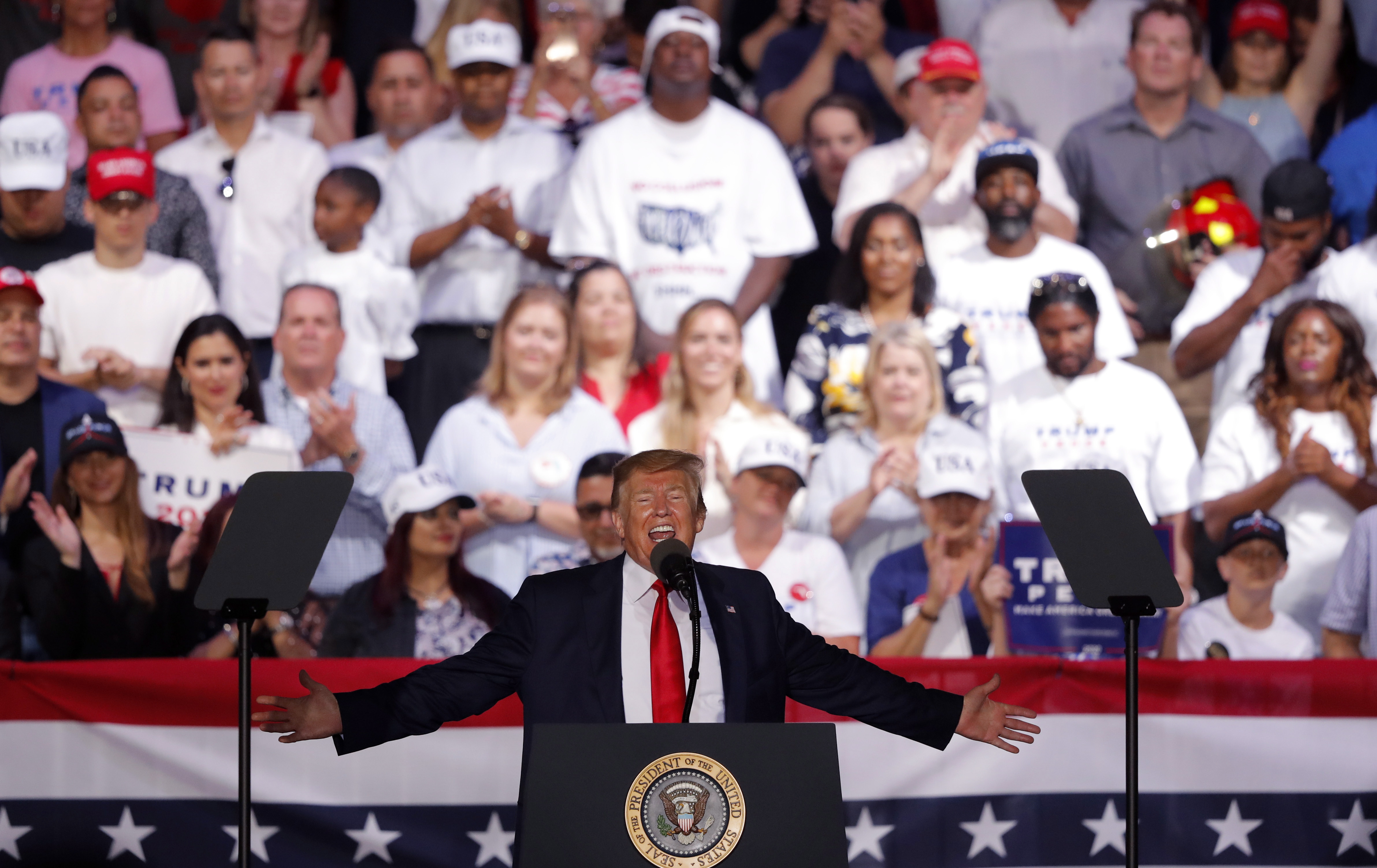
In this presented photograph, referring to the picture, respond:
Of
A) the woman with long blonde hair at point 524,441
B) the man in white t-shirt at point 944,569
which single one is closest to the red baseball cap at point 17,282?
the woman with long blonde hair at point 524,441

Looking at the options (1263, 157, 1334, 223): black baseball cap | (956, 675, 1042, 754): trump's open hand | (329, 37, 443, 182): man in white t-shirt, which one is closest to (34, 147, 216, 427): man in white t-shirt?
(329, 37, 443, 182): man in white t-shirt

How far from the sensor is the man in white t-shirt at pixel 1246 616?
5.67 meters

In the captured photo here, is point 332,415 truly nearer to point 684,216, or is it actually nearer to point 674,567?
point 684,216

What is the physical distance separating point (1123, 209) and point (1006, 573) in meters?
1.83

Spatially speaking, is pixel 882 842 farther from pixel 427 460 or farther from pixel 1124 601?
pixel 427 460

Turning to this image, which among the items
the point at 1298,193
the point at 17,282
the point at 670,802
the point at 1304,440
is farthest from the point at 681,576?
the point at 1298,193

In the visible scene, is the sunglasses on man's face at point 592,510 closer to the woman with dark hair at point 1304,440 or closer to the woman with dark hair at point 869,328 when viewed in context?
the woman with dark hair at point 869,328

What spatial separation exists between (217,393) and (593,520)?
163cm

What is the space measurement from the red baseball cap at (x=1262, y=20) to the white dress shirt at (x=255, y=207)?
13.6 ft

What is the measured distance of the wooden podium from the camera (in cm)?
237

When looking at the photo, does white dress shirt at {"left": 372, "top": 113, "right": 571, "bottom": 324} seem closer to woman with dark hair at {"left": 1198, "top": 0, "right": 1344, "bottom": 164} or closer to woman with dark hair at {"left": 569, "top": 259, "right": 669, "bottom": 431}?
woman with dark hair at {"left": 569, "top": 259, "right": 669, "bottom": 431}

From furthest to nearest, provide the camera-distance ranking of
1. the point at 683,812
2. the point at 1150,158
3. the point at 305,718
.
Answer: the point at 1150,158 < the point at 305,718 < the point at 683,812

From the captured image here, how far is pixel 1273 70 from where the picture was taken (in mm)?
6758

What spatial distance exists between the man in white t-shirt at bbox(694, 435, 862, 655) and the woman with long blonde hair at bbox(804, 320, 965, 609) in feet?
0.43
